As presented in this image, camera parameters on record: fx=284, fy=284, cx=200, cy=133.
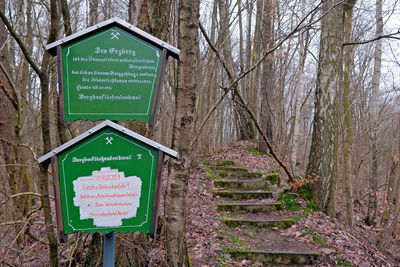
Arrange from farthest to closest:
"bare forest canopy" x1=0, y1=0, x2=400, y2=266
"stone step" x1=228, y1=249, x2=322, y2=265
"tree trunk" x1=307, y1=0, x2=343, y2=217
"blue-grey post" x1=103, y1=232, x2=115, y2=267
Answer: "tree trunk" x1=307, y1=0, x2=343, y2=217, "stone step" x1=228, y1=249, x2=322, y2=265, "bare forest canopy" x1=0, y1=0, x2=400, y2=266, "blue-grey post" x1=103, y1=232, x2=115, y2=267

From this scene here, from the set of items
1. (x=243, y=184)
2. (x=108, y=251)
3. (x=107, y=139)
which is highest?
(x=107, y=139)

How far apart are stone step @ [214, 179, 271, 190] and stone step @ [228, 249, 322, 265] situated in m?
3.18

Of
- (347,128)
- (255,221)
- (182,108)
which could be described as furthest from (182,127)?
(347,128)

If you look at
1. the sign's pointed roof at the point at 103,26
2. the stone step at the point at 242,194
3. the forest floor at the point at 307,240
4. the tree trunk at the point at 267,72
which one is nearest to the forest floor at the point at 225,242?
the forest floor at the point at 307,240

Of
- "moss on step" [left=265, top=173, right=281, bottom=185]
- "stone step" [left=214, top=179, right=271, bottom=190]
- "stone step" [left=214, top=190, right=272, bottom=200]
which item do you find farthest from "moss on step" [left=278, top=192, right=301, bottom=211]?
"moss on step" [left=265, top=173, right=281, bottom=185]

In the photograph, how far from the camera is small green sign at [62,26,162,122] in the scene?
1884 millimetres

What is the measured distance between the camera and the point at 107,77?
189cm

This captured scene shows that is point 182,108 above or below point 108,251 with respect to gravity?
above

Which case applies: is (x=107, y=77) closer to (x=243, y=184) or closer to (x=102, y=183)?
(x=102, y=183)

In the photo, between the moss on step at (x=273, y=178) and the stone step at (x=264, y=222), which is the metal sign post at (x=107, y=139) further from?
the moss on step at (x=273, y=178)

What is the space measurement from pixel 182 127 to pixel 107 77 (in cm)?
152

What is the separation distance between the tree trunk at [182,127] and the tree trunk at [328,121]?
13.2ft

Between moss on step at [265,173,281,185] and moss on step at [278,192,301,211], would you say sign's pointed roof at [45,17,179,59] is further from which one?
moss on step at [265,173,281,185]

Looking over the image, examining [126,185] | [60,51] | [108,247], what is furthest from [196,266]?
[60,51]
